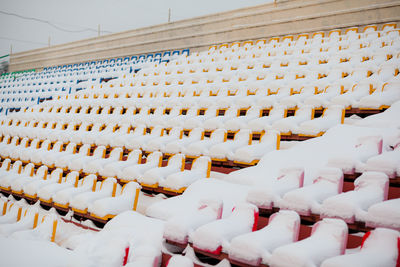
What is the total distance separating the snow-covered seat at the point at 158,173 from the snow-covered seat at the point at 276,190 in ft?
2.47

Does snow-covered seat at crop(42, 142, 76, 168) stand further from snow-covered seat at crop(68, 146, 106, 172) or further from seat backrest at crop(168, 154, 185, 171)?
seat backrest at crop(168, 154, 185, 171)

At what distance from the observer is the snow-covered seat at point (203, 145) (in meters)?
2.31

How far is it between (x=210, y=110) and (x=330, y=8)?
4044 mm

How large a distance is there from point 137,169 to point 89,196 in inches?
14.3

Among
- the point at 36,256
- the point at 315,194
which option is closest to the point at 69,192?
the point at 36,256

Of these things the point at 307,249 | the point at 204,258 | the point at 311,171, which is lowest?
the point at 204,258

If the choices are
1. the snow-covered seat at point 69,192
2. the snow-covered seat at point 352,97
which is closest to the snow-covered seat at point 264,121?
the snow-covered seat at point 352,97

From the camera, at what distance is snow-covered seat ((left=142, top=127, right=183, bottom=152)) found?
8.54ft

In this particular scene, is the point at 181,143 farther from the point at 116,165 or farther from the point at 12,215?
the point at 12,215

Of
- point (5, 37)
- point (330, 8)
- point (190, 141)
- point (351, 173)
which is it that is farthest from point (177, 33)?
point (5, 37)

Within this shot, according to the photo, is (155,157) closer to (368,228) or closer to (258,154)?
(258,154)

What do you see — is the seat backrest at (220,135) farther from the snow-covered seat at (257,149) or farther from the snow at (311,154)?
the snow at (311,154)

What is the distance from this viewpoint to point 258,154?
6.63ft

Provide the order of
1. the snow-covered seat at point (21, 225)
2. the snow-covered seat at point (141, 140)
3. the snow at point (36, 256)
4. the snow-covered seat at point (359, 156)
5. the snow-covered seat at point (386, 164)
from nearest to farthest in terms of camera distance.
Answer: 1. the snow at point (36, 256)
2. the snow-covered seat at point (386, 164)
3. the snow-covered seat at point (359, 156)
4. the snow-covered seat at point (21, 225)
5. the snow-covered seat at point (141, 140)
